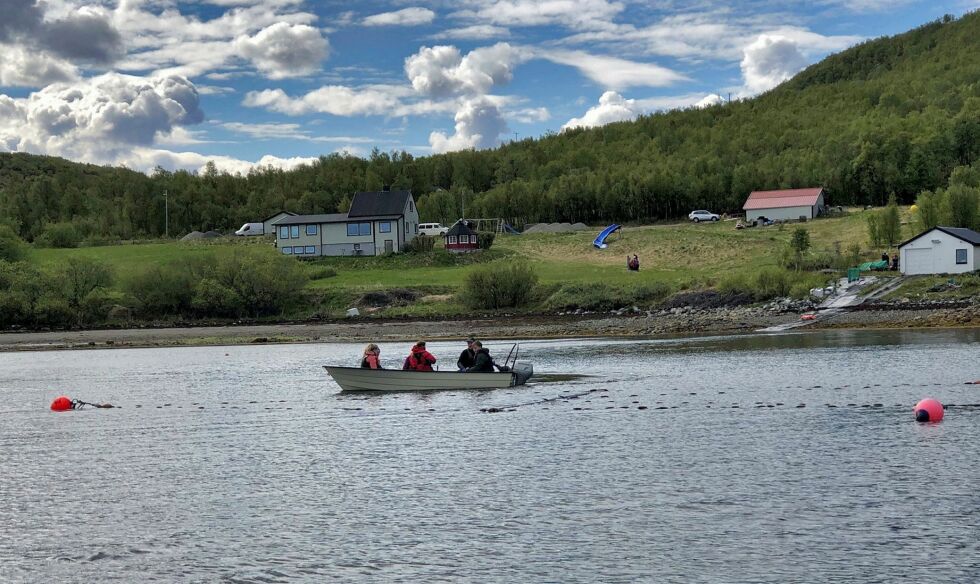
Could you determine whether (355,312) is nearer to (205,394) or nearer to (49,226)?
(205,394)

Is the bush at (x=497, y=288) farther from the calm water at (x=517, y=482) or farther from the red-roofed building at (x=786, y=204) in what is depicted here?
the red-roofed building at (x=786, y=204)

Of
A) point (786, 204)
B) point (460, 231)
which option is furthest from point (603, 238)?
point (786, 204)

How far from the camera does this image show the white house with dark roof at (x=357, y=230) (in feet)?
359

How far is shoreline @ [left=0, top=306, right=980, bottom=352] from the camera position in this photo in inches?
2537

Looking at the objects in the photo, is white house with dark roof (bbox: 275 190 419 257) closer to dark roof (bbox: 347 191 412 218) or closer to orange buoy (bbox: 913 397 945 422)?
dark roof (bbox: 347 191 412 218)

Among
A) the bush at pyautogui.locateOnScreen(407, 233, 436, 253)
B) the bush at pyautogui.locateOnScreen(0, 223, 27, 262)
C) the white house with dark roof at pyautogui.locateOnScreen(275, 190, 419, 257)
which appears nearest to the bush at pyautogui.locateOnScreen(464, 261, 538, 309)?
the bush at pyautogui.locateOnScreen(407, 233, 436, 253)

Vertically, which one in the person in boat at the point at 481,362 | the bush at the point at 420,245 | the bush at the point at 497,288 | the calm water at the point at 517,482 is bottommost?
the calm water at the point at 517,482

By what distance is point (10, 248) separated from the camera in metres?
101

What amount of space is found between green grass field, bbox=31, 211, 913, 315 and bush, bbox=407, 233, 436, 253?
255 cm

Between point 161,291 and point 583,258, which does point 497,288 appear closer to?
point 583,258

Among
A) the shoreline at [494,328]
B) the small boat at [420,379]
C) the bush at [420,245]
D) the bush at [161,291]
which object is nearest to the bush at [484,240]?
the bush at [420,245]

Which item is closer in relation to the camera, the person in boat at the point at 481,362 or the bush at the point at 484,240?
the person in boat at the point at 481,362

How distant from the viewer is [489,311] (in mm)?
79625

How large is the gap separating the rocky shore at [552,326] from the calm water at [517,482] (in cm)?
2101
